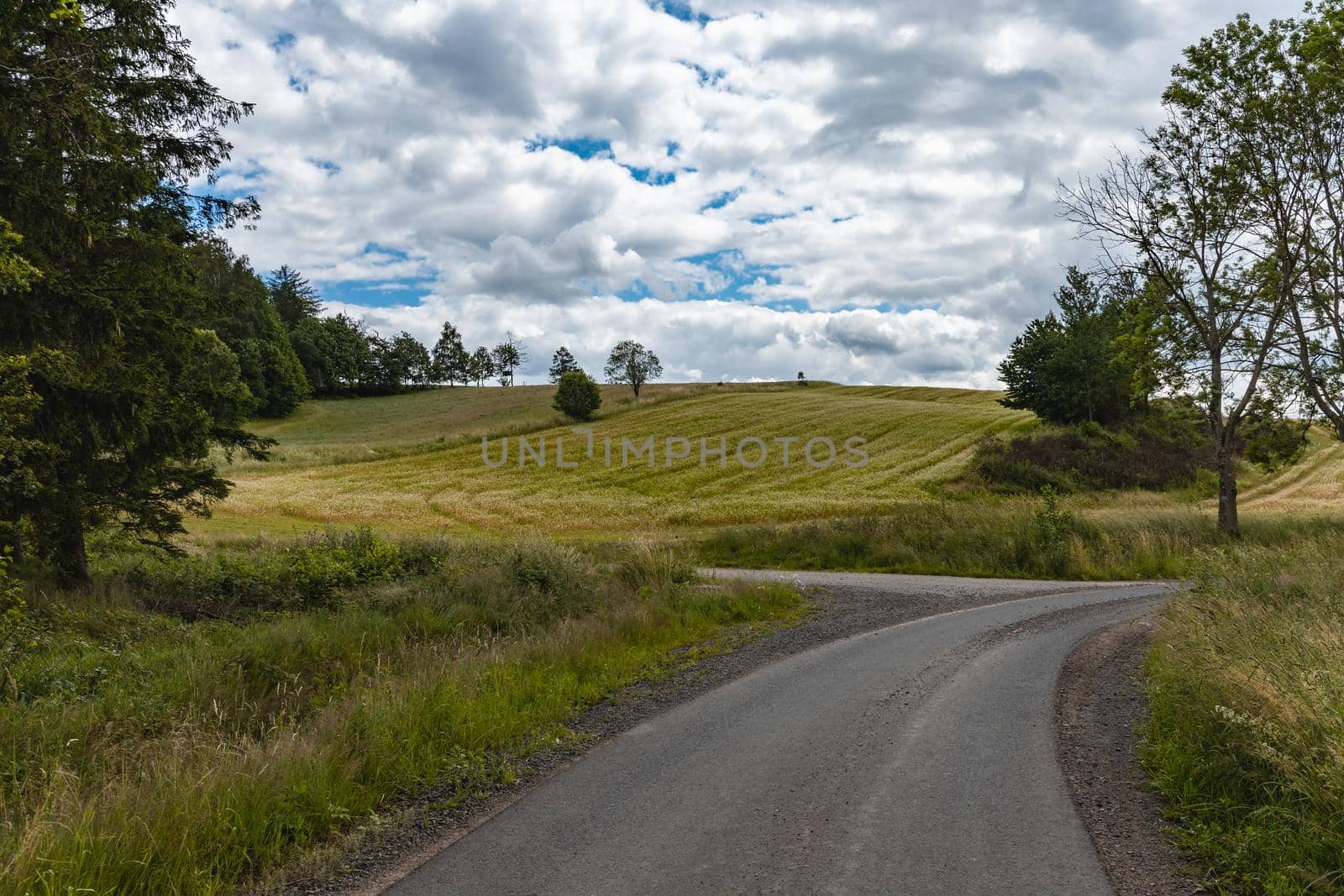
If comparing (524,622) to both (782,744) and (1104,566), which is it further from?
(1104,566)

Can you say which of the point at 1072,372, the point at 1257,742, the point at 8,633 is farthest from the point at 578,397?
the point at 1257,742

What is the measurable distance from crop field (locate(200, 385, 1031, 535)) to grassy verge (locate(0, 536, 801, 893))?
15600 millimetres

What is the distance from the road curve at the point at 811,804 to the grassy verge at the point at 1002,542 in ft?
41.5

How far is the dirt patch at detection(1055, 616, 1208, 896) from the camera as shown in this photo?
4.65 metres

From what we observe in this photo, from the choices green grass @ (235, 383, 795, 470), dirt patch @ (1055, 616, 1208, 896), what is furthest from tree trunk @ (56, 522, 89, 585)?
green grass @ (235, 383, 795, 470)

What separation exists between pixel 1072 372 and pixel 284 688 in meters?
48.8

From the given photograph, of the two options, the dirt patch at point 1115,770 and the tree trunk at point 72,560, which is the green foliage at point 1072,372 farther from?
the tree trunk at point 72,560

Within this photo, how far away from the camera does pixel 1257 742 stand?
17.0ft

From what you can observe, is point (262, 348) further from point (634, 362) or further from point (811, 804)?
point (811, 804)

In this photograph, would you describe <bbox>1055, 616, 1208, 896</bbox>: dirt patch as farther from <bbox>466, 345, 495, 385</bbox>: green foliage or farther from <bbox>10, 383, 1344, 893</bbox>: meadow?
<bbox>466, 345, 495, 385</bbox>: green foliage

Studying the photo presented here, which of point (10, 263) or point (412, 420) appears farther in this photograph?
point (412, 420)

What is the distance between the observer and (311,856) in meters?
4.80

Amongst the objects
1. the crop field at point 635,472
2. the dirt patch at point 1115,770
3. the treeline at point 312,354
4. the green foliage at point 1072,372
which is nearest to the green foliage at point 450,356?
the treeline at point 312,354

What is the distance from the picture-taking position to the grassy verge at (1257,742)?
448cm
